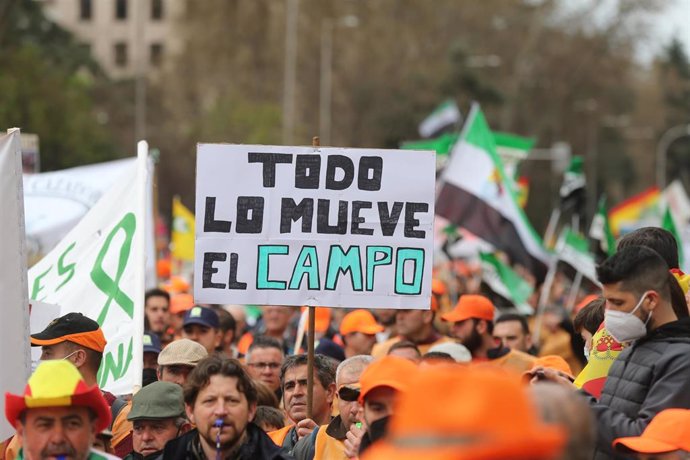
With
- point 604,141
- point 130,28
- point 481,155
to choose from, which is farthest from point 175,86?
point 481,155

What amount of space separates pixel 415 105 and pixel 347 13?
4.52 metres

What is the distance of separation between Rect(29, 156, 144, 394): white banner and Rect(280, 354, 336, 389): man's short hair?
2.50 feet

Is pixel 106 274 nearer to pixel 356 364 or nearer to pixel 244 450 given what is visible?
pixel 356 364

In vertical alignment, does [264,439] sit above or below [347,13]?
below

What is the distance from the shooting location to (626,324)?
18.4ft

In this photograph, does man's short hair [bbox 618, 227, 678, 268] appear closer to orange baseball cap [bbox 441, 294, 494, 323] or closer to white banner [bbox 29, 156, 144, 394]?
white banner [bbox 29, 156, 144, 394]

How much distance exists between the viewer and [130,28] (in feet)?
320

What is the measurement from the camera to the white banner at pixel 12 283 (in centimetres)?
660

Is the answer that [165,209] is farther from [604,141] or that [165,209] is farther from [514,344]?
[514,344]

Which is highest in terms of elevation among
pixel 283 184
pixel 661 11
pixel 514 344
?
pixel 661 11

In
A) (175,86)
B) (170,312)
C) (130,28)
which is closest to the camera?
(170,312)

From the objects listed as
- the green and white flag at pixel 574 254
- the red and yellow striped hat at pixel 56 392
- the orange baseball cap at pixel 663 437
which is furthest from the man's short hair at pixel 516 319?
the red and yellow striped hat at pixel 56 392

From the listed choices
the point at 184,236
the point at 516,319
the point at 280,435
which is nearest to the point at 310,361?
the point at 280,435

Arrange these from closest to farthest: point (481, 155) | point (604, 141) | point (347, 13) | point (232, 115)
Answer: point (481, 155) < point (232, 115) < point (347, 13) < point (604, 141)
